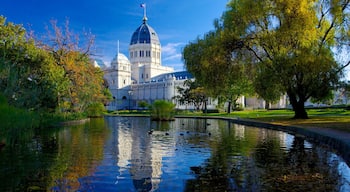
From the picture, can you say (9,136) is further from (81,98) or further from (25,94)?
(81,98)

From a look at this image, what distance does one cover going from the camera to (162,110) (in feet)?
125

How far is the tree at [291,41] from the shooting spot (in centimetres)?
2439

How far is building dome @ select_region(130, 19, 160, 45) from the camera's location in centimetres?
13212

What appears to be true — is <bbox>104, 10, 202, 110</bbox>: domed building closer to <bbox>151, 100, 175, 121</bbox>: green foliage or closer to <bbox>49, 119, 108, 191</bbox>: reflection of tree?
<bbox>151, 100, 175, 121</bbox>: green foliage

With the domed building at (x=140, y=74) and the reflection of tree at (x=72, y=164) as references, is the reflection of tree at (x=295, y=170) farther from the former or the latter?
the domed building at (x=140, y=74)

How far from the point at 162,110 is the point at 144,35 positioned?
98.1 m

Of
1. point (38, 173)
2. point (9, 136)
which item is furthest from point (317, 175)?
point (9, 136)

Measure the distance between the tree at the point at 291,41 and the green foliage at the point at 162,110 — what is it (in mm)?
11739

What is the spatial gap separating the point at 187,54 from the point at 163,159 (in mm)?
21008

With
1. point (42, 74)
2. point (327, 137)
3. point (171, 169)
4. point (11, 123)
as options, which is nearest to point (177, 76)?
point (42, 74)

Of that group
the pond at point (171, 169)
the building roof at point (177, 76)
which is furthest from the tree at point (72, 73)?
the building roof at point (177, 76)

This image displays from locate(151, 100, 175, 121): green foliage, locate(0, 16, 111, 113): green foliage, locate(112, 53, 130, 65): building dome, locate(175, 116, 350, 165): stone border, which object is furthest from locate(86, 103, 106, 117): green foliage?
locate(112, 53, 130, 65): building dome

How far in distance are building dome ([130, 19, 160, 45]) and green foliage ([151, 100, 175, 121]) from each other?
315 feet

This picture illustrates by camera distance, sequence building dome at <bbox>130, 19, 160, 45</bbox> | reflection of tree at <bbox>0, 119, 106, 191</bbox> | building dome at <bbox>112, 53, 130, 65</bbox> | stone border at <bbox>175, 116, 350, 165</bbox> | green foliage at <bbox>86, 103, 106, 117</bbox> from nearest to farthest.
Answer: reflection of tree at <bbox>0, 119, 106, 191</bbox>, stone border at <bbox>175, 116, 350, 165</bbox>, green foliage at <bbox>86, 103, 106, 117</bbox>, building dome at <bbox>112, 53, 130, 65</bbox>, building dome at <bbox>130, 19, 160, 45</bbox>
